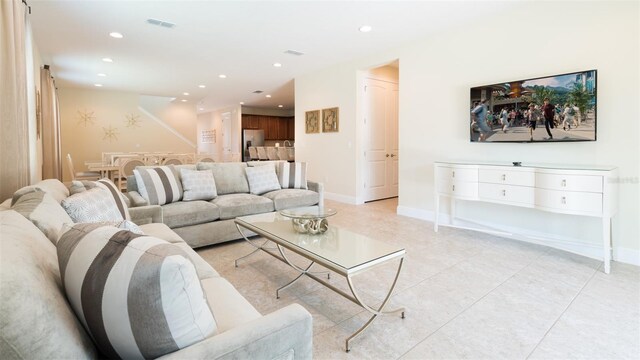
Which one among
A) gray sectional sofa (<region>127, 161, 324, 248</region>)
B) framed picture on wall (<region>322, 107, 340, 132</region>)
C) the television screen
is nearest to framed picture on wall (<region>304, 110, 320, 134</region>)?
framed picture on wall (<region>322, 107, 340, 132</region>)

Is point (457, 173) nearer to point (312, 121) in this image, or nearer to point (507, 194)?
point (507, 194)

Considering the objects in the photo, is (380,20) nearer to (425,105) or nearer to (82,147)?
(425,105)

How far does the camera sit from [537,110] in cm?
340

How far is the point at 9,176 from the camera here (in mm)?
1864

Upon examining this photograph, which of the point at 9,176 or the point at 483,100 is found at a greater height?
the point at 483,100

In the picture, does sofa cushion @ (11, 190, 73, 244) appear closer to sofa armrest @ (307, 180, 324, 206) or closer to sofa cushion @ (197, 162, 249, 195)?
sofa cushion @ (197, 162, 249, 195)

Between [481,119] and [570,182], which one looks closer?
[570,182]

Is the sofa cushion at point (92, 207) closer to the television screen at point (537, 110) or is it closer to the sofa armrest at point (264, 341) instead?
the sofa armrest at point (264, 341)

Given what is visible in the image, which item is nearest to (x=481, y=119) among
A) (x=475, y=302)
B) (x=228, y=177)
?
(x=475, y=302)

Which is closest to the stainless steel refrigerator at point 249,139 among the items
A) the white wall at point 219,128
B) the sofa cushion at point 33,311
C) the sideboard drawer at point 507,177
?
the white wall at point 219,128

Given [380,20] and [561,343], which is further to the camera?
[380,20]

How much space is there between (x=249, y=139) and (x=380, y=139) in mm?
6632

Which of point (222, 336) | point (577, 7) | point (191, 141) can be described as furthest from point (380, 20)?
point (191, 141)

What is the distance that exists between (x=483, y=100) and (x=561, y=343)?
291 centimetres
